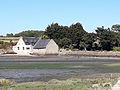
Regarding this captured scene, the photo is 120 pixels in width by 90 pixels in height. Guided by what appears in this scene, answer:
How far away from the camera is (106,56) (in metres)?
95.4

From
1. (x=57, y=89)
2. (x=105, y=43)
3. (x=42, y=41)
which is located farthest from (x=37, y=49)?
(x=57, y=89)

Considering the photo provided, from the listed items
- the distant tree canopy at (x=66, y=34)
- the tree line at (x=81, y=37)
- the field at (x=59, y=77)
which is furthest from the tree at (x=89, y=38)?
the field at (x=59, y=77)

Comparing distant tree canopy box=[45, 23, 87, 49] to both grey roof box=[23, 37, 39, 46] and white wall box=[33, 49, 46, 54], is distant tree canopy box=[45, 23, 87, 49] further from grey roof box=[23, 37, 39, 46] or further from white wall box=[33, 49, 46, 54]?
grey roof box=[23, 37, 39, 46]

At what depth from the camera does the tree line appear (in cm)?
10200

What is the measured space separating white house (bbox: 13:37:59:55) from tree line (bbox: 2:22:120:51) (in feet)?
16.7

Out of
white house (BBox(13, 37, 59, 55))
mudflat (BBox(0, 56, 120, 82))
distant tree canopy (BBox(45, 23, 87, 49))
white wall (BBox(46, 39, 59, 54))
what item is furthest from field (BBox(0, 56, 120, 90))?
distant tree canopy (BBox(45, 23, 87, 49))

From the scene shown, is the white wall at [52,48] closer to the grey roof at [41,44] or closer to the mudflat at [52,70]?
the grey roof at [41,44]

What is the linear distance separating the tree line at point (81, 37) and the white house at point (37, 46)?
5.09 metres

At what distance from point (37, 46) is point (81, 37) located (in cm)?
1321

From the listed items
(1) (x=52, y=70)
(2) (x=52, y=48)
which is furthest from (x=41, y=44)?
(1) (x=52, y=70)

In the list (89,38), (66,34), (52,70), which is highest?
(66,34)

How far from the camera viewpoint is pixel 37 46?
103688 millimetres

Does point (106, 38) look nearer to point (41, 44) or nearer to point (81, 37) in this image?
point (81, 37)

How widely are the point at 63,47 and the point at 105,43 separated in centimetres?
1603
